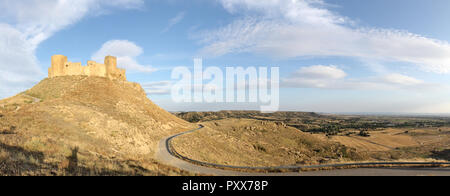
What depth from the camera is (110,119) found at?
93.2 ft

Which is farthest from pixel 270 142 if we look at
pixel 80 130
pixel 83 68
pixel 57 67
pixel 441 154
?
pixel 57 67

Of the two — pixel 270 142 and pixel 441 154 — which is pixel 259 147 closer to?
pixel 270 142

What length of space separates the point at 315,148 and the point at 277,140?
9375 mm

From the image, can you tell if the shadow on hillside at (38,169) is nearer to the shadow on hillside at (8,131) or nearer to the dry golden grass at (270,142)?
the shadow on hillside at (8,131)

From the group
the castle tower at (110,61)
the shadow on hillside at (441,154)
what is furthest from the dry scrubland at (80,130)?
the shadow on hillside at (441,154)

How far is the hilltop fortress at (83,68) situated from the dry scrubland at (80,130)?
1939mm

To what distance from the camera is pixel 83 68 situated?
43469mm

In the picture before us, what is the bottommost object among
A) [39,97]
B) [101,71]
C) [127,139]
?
[127,139]

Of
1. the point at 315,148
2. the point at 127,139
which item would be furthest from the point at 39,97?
the point at 315,148

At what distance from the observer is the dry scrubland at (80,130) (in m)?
9.43

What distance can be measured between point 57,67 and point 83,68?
16.2ft
